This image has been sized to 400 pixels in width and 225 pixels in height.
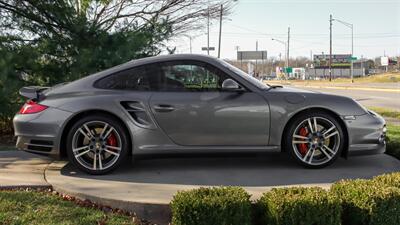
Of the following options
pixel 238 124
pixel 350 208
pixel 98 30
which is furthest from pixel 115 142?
pixel 98 30

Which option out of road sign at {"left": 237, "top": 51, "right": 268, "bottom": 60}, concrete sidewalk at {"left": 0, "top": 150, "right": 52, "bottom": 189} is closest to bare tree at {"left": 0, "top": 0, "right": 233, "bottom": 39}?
concrete sidewalk at {"left": 0, "top": 150, "right": 52, "bottom": 189}

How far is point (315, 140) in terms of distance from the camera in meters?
5.39

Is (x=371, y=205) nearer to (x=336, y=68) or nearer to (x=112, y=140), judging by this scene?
(x=112, y=140)

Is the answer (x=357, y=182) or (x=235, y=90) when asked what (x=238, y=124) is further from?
(x=357, y=182)

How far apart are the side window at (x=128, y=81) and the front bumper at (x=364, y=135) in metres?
2.31

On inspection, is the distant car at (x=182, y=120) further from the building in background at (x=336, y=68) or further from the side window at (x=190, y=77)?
the building in background at (x=336, y=68)

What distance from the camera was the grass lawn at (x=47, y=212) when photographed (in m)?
3.76

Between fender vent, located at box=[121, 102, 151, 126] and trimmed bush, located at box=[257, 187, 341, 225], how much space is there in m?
2.04

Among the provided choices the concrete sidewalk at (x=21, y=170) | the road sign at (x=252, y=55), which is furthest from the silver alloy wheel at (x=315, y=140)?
the road sign at (x=252, y=55)

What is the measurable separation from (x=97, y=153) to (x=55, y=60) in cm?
353

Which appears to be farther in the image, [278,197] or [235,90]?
[235,90]

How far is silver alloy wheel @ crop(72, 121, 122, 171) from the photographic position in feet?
17.1

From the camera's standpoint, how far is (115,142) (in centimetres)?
526

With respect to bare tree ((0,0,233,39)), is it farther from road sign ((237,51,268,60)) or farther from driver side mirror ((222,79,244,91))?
road sign ((237,51,268,60))
